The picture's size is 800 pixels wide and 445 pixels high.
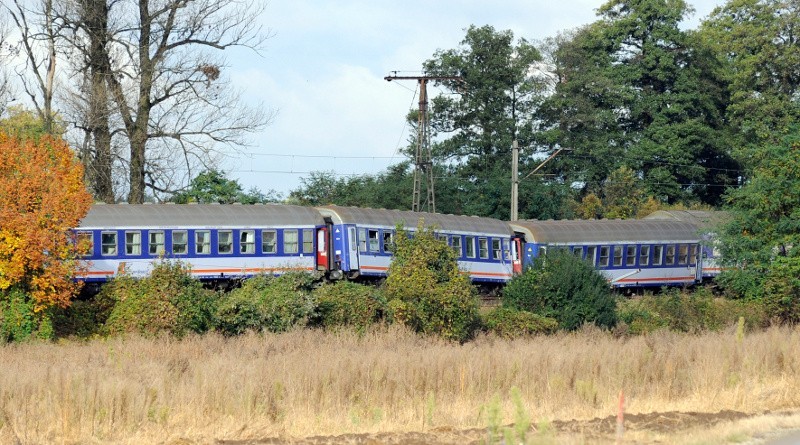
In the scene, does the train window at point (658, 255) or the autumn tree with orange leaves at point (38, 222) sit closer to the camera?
the autumn tree with orange leaves at point (38, 222)

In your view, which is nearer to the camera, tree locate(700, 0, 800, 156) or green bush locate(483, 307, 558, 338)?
green bush locate(483, 307, 558, 338)

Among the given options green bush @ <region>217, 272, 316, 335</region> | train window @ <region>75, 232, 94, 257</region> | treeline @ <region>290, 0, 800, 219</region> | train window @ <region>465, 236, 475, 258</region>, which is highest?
treeline @ <region>290, 0, 800, 219</region>

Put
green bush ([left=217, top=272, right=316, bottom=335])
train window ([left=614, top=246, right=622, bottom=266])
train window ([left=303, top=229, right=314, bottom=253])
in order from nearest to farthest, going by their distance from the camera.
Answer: green bush ([left=217, top=272, right=316, bottom=335]) < train window ([left=303, top=229, right=314, bottom=253]) < train window ([left=614, top=246, right=622, bottom=266])

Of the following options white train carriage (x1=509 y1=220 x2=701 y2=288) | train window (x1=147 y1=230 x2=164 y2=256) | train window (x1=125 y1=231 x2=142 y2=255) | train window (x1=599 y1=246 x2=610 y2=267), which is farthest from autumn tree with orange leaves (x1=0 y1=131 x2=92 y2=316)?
train window (x1=599 y1=246 x2=610 y2=267)

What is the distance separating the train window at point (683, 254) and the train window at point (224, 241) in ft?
65.5

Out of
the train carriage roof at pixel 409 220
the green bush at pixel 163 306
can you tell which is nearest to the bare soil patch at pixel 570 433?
the green bush at pixel 163 306

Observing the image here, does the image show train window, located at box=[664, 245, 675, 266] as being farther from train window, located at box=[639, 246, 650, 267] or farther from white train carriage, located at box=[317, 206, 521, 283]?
white train carriage, located at box=[317, 206, 521, 283]

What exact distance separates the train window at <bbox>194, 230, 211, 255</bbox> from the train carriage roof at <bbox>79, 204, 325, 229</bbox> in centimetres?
27

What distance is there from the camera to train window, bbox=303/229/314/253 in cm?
3984

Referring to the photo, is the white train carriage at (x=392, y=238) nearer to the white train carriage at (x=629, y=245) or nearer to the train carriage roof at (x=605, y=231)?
the train carriage roof at (x=605, y=231)

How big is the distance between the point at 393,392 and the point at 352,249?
63.8 ft

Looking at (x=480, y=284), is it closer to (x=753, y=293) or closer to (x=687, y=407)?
→ (x=753, y=293)

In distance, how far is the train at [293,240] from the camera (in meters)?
37.1

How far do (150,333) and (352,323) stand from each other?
5.52 metres
